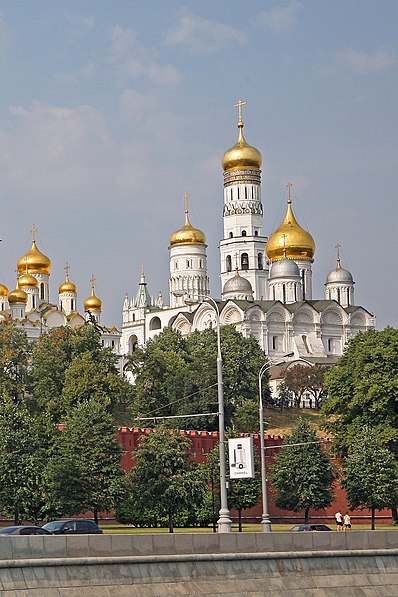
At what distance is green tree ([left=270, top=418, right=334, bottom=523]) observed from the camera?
218 ft

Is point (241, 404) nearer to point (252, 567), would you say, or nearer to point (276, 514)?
point (276, 514)

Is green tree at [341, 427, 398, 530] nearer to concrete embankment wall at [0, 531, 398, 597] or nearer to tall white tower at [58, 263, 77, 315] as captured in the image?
concrete embankment wall at [0, 531, 398, 597]

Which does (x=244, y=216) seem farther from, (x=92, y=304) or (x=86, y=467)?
(x=86, y=467)

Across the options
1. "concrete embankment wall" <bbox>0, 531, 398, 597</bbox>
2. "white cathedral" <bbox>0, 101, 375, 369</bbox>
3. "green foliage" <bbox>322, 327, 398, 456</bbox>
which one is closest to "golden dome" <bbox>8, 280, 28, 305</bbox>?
"white cathedral" <bbox>0, 101, 375, 369</bbox>

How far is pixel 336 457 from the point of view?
7019 centimetres

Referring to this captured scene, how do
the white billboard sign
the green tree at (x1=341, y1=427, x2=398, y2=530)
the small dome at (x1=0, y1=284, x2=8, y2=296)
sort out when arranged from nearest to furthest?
1. the white billboard sign
2. the green tree at (x1=341, y1=427, x2=398, y2=530)
3. the small dome at (x1=0, y1=284, x2=8, y2=296)

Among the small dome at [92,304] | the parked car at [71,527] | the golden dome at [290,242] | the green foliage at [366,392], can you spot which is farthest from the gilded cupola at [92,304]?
the parked car at [71,527]

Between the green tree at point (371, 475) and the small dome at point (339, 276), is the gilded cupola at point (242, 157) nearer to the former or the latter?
the small dome at point (339, 276)

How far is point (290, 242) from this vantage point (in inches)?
5197

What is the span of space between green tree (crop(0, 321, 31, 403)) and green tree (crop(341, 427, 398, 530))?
30.1 meters

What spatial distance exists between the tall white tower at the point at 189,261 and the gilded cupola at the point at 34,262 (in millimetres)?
13710

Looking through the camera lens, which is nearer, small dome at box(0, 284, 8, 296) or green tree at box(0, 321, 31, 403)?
green tree at box(0, 321, 31, 403)

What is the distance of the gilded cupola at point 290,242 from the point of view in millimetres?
131875

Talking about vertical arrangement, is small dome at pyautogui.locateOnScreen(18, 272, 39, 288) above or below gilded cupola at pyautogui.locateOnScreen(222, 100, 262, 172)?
below
